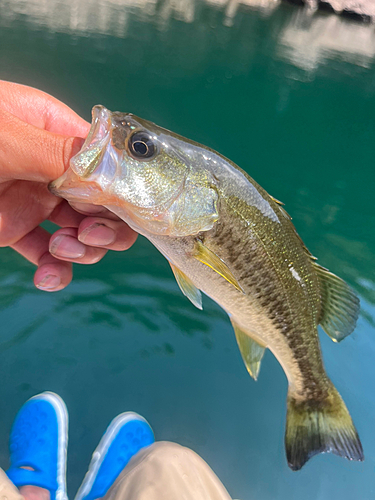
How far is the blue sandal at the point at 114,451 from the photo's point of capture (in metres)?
1.98

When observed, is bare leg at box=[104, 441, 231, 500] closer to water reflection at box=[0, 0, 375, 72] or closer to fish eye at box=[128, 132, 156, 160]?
fish eye at box=[128, 132, 156, 160]

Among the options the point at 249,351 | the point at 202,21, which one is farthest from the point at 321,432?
the point at 202,21

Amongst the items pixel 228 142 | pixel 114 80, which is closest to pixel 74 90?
pixel 114 80

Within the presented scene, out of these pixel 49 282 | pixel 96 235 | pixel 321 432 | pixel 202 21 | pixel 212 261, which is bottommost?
pixel 321 432

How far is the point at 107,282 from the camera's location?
8.64ft

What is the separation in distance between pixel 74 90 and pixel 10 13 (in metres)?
5.04

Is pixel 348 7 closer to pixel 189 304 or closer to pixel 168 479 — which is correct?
pixel 189 304

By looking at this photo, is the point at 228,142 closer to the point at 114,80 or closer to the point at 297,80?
the point at 114,80

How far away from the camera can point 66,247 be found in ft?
4.91

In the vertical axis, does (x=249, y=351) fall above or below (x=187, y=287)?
below

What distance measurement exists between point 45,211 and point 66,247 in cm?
24

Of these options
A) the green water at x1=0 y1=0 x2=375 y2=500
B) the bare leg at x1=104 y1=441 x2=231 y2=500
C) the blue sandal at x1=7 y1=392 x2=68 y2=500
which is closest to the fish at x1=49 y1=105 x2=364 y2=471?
the bare leg at x1=104 y1=441 x2=231 y2=500

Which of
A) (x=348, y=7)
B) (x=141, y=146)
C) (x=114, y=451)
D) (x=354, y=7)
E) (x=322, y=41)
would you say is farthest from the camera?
(x=348, y=7)

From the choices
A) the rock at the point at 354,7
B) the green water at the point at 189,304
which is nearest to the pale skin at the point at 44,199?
the green water at the point at 189,304
